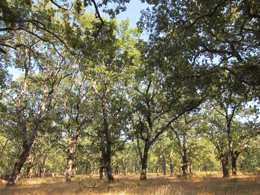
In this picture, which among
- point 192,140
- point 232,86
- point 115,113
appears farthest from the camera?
point 192,140

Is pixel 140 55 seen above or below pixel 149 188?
above

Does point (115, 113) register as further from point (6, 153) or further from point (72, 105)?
point (6, 153)

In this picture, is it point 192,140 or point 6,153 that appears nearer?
point 192,140

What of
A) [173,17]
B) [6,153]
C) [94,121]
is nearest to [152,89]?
[94,121]

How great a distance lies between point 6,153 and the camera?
7156cm

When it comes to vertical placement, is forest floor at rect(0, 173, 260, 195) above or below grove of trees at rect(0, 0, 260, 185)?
below

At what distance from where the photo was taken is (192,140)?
5097 centimetres

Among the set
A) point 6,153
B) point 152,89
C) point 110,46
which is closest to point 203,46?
point 110,46

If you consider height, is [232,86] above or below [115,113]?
below

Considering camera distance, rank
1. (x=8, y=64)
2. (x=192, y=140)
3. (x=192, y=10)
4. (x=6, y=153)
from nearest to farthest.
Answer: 1. (x=192, y=10)
2. (x=8, y=64)
3. (x=192, y=140)
4. (x=6, y=153)

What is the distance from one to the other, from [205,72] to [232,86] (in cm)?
168

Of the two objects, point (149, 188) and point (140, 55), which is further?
point (140, 55)

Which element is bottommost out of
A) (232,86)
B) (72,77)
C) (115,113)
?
(232,86)

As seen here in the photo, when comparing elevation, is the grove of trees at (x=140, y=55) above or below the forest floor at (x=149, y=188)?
above
